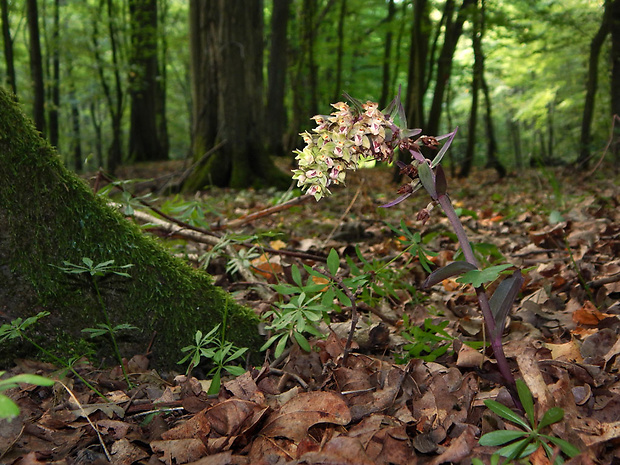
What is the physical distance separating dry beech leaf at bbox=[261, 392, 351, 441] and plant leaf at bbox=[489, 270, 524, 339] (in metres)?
0.49

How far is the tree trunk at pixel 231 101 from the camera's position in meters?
7.14

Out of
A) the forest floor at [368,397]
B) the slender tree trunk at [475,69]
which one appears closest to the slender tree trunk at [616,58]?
the slender tree trunk at [475,69]

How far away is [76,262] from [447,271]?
1.35 m

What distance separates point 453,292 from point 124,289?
1.78 m

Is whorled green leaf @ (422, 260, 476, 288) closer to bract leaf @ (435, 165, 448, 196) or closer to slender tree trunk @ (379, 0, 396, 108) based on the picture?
bract leaf @ (435, 165, 448, 196)

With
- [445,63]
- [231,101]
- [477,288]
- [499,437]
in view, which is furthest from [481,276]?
[445,63]

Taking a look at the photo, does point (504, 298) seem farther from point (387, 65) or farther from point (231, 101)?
point (387, 65)

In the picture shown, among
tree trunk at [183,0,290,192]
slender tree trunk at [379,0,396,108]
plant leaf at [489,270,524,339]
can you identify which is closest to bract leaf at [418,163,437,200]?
plant leaf at [489,270,524,339]

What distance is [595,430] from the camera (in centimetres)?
120

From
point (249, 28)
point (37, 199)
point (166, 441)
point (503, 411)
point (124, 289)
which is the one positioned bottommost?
point (166, 441)

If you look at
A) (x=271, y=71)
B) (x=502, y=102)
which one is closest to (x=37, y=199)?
(x=271, y=71)

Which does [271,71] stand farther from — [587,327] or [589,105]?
[587,327]

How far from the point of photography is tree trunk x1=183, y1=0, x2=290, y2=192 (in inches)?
281

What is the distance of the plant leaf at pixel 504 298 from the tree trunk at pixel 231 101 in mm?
6242
